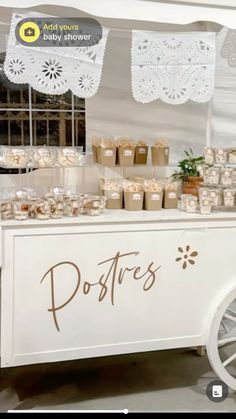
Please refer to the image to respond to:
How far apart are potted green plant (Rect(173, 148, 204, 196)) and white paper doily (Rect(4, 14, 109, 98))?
873 millimetres

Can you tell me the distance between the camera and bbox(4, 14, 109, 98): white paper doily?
237cm

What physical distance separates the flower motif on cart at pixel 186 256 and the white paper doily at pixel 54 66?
2.94ft

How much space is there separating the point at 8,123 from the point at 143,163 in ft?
2.64

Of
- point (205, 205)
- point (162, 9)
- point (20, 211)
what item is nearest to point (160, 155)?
point (205, 205)

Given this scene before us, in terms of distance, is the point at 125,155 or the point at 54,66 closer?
the point at 54,66

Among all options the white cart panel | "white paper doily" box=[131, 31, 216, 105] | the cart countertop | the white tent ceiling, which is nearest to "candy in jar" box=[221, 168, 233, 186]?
the cart countertop

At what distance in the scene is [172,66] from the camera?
2.55 metres

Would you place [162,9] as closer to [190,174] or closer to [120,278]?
[190,174]

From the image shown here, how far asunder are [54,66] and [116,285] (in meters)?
1.09

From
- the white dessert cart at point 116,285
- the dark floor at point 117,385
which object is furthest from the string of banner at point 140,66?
the dark floor at point 117,385

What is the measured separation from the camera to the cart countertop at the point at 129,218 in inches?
93.3

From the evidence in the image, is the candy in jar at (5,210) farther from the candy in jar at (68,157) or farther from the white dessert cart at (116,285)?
the candy in jar at (68,157)

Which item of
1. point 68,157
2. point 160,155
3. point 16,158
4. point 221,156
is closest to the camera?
point 16,158

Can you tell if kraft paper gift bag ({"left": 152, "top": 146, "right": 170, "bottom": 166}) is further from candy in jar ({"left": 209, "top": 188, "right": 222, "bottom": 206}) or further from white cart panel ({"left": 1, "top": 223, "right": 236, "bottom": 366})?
white cart panel ({"left": 1, "top": 223, "right": 236, "bottom": 366})
